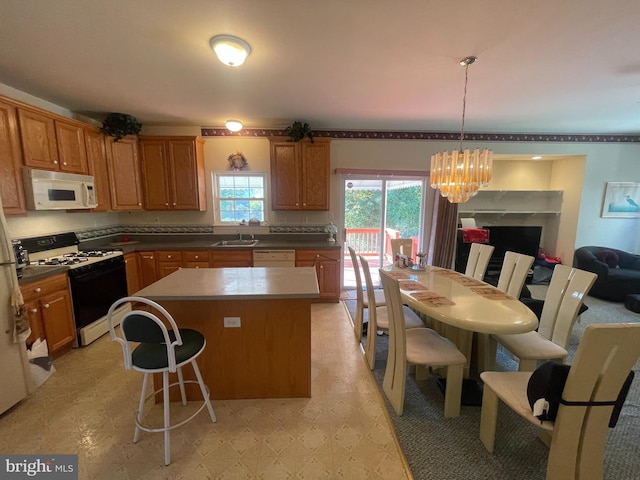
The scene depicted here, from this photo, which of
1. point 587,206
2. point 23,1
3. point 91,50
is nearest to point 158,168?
point 91,50

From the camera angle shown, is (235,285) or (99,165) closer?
(235,285)

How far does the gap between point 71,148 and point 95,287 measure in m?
1.58

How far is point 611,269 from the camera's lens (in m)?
4.07

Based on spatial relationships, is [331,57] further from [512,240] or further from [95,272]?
[512,240]

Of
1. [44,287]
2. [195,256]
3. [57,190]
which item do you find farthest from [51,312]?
[195,256]

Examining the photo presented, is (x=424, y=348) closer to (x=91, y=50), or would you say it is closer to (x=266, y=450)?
(x=266, y=450)

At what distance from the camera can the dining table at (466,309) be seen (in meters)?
1.61

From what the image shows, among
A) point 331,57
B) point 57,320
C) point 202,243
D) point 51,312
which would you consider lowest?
point 57,320

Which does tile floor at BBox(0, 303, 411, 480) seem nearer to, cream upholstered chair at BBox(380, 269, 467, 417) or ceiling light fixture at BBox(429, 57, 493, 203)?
cream upholstered chair at BBox(380, 269, 467, 417)

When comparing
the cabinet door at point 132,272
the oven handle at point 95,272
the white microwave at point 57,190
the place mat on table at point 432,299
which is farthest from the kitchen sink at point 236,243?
the place mat on table at point 432,299

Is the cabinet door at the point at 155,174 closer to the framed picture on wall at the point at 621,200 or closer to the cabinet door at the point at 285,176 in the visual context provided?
the cabinet door at the point at 285,176

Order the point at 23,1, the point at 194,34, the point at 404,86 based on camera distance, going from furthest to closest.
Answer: the point at 404,86
the point at 194,34
the point at 23,1

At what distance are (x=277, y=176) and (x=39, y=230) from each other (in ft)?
9.16

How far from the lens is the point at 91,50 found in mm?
1984
